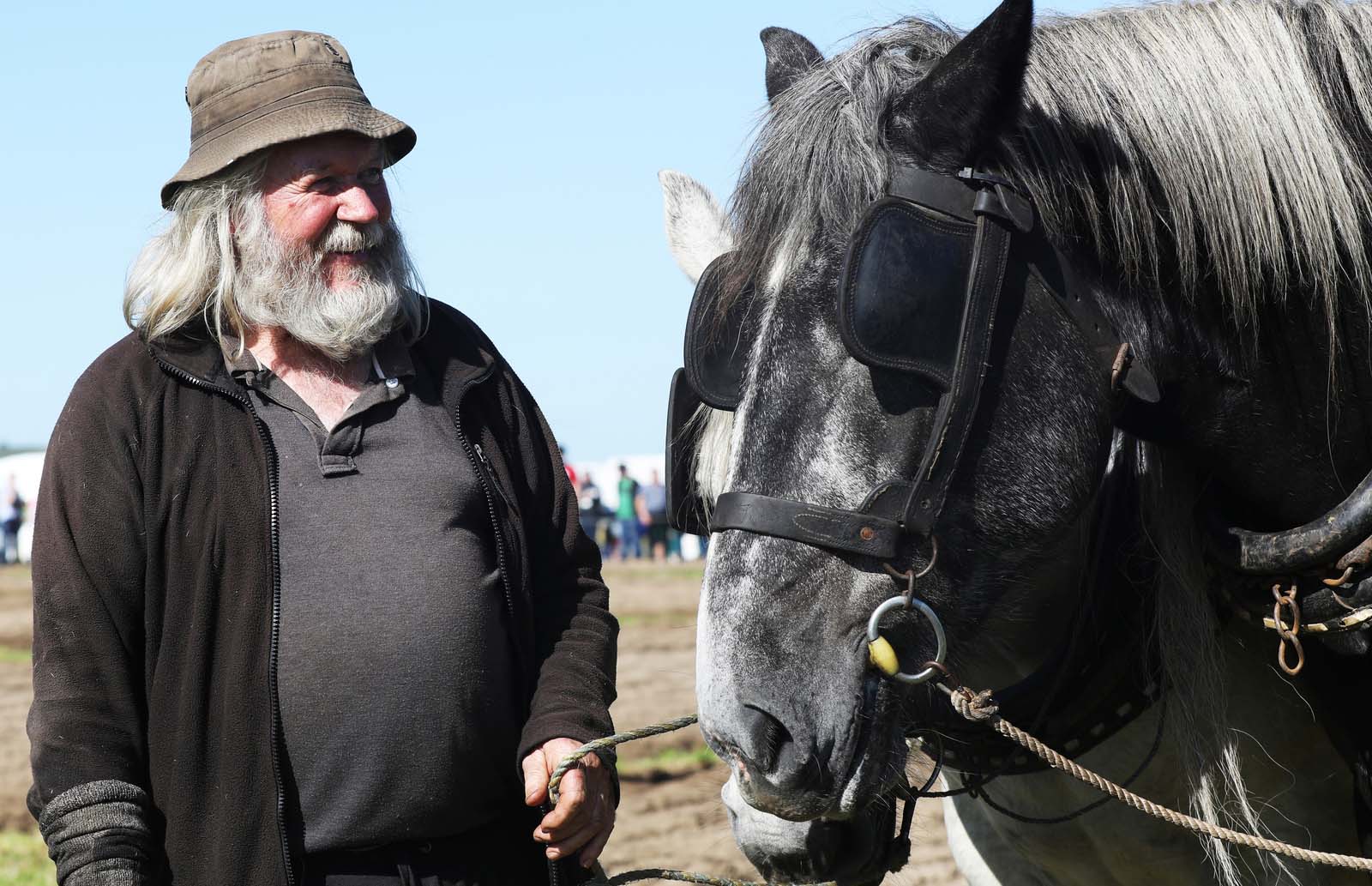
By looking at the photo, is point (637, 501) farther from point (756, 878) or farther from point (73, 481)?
point (73, 481)

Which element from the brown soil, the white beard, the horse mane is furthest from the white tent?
the horse mane

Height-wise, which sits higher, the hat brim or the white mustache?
the hat brim

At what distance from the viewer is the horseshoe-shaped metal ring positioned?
1.74m

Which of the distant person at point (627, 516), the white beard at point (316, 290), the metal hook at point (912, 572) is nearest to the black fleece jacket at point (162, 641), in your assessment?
the white beard at point (316, 290)

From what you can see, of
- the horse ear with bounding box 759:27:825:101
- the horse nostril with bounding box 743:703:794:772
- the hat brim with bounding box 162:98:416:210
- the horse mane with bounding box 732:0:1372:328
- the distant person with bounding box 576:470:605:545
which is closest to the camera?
the horse nostril with bounding box 743:703:794:772

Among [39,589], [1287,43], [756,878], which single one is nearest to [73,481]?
[39,589]

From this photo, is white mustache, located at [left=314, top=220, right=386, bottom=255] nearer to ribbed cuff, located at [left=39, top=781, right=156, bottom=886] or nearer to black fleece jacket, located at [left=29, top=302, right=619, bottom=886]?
black fleece jacket, located at [left=29, top=302, right=619, bottom=886]

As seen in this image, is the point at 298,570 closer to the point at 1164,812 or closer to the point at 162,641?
the point at 162,641

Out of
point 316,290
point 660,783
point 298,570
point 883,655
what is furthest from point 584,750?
point 660,783

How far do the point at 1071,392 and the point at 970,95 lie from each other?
16.0 inches

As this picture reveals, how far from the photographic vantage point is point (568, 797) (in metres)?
2.27

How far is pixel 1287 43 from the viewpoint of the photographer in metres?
1.99

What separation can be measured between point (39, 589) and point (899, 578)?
137cm

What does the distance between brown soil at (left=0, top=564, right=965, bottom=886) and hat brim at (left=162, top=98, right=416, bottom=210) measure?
3.53ft
